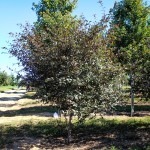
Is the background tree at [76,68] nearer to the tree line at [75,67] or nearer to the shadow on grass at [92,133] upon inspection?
the tree line at [75,67]

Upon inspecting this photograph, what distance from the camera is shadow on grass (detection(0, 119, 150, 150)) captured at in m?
12.0

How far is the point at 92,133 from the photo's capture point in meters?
14.2

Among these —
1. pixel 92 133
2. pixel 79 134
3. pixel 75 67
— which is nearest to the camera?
pixel 75 67

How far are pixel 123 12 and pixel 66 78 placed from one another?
10733 millimetres

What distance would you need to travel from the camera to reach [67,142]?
12.5 meters

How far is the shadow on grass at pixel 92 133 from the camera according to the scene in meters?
12.0

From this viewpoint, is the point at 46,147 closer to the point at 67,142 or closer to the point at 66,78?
the point at 67,142

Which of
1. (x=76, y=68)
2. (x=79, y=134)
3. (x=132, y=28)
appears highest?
(x=132, y=28)

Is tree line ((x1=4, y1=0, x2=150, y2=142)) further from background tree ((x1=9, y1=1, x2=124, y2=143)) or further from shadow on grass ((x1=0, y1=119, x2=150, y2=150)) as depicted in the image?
shadow on grass ((x1=0, y1=119, x2=150, y2=150))

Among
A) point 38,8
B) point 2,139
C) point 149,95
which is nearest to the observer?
point 2,139

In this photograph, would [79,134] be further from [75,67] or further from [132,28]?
[132,28]

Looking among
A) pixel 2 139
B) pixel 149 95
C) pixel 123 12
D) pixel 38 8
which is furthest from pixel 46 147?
pixel 38 8

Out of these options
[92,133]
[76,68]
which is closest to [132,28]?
[92,133]

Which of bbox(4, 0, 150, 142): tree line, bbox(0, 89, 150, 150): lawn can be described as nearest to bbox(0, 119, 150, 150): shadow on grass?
bbox(0, 89, 150, 150): lawn
